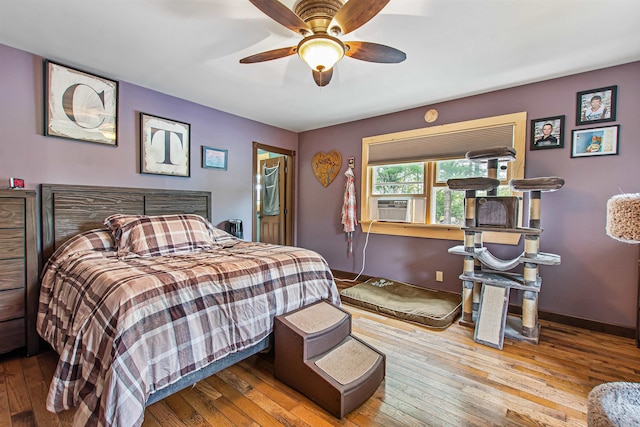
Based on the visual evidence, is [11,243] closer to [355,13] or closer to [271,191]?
[355,13]

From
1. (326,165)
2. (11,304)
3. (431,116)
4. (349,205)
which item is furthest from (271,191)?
(11,304)

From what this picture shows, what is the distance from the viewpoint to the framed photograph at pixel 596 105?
8.33 ft

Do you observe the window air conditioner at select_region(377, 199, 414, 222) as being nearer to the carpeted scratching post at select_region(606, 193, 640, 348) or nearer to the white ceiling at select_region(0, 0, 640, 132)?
the white ceiling at select_region(0, 0, 640, 132)

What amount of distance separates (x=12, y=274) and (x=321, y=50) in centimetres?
268

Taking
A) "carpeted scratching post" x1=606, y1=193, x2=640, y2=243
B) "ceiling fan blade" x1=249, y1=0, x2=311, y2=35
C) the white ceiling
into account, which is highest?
the white ceiling

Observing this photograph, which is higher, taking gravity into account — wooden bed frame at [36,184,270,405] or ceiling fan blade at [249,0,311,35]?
ceiling fan blade at [249,0,311,35]

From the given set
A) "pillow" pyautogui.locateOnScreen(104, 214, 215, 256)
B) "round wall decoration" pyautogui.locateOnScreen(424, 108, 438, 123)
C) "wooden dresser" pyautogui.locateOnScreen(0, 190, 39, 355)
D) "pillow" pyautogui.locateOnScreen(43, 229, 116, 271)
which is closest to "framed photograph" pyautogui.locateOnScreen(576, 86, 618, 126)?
"round wall decoration" pyautogui.locateOnScreen(424, 108, 438, 123)

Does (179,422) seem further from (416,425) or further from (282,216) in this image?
(282,216)

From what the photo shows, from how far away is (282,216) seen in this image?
195 inches

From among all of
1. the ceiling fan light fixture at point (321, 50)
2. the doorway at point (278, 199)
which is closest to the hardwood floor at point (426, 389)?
the ceiling fan light fixture at point (321, 50)

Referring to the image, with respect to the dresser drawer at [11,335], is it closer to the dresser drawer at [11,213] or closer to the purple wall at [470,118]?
the dresser drawer at [11,213]

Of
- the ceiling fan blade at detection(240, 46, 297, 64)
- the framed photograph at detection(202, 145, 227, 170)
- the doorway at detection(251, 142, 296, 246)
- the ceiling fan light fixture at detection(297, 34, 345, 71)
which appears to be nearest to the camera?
the ceiling fan light fixture at detection(297, 34, 345, 71)

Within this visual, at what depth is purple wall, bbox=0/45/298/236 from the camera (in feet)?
7.64

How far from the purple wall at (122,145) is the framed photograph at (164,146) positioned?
6 cm
